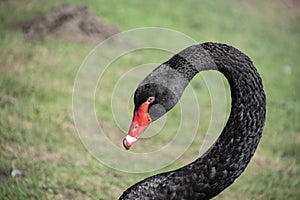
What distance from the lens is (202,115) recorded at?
584cm

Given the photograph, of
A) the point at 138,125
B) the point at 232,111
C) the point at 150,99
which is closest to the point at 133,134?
the point at 138,125

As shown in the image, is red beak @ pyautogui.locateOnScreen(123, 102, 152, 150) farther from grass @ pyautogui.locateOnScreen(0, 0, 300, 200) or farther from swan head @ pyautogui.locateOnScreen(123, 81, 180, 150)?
grass @ pyautogui.locateOnScreen(0, 0, 300, 200)

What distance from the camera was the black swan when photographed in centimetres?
253

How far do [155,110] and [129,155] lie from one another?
2.01 m

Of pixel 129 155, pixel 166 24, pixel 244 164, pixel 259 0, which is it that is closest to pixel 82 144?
pixel 129 155

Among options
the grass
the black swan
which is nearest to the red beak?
the black swan

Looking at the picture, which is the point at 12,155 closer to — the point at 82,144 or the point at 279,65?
the point at 82,144

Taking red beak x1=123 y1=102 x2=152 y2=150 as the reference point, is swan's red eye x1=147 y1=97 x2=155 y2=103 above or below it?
above

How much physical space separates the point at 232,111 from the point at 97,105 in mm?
2997

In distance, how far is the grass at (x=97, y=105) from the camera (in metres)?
3.84

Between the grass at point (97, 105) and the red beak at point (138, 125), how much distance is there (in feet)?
3.85

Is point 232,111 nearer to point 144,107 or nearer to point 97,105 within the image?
point 144,107

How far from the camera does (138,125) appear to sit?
98.8 inches

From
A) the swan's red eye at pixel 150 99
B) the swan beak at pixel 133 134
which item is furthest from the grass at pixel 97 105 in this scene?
the swan's red eye at pixel 150 99
